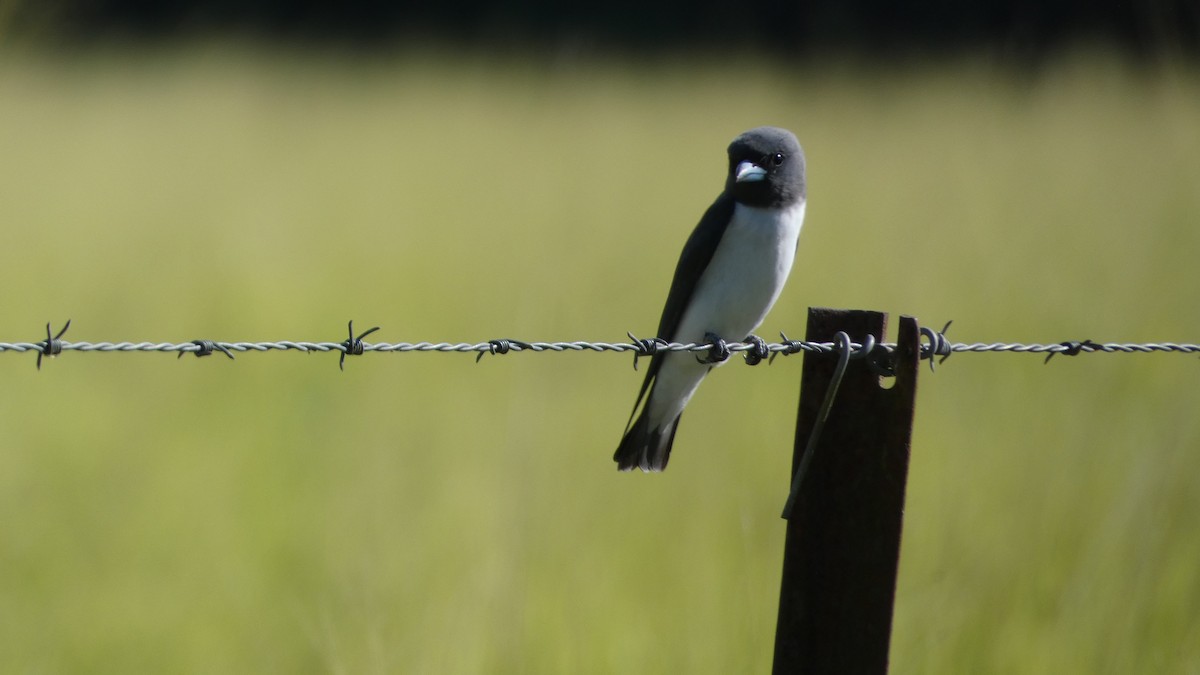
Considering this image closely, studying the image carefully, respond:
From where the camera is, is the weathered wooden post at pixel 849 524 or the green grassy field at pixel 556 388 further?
the green grassy field at pixel 556 388

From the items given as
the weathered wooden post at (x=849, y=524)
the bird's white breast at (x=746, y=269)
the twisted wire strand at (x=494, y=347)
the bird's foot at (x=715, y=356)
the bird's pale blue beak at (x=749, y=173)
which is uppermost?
Answer: the bird's pale blue beak at (x=749, y=173)

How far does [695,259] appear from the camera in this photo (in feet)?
13.8

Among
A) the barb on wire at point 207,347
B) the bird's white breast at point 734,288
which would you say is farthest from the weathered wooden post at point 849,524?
the bird's white breast at point 734,288

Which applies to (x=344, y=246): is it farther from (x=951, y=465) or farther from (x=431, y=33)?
(x=431, y=33)

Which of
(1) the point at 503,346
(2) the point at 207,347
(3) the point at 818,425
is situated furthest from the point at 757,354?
(2) the point at 207,347

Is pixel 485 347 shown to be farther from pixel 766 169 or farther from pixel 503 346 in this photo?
pixel 766 169

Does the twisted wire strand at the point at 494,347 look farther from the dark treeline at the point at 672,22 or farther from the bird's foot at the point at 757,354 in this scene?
the dark treeline at the point at 672,22

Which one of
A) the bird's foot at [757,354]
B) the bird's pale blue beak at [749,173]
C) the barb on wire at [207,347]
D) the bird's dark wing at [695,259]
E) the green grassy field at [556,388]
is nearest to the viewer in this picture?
the barb on wire at [207,347]

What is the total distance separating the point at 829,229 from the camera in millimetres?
8164

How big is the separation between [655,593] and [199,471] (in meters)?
1.94

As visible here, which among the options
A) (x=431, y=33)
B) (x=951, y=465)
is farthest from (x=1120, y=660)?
(x=431, y=33)

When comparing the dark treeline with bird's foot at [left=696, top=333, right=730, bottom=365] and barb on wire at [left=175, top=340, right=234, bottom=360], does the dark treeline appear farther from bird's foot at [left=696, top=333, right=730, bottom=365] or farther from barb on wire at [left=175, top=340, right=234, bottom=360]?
barb on wire at [left=175, top=340, right=234, bottom=360]

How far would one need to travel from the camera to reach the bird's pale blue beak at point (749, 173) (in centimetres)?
407

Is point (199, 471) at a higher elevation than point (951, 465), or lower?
lower
